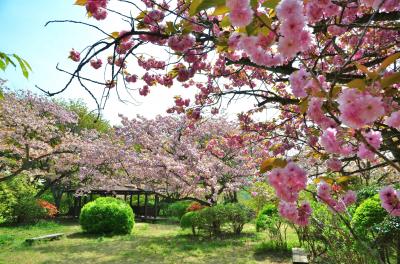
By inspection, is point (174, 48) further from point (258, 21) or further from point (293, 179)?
point (293, 179)

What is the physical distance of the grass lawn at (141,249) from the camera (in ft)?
30.1

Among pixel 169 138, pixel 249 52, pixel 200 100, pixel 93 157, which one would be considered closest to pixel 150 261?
pixel 200 100

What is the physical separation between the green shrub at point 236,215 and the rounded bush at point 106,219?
425cm

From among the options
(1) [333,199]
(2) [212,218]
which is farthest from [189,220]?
(1) [333,199]

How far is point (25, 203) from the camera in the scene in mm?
17000

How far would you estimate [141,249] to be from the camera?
10.6m

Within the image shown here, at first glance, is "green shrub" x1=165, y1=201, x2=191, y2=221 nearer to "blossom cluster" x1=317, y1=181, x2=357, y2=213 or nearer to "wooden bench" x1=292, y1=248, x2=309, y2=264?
"wooden bench" x1=292, y1=248, x2=309, y2=264

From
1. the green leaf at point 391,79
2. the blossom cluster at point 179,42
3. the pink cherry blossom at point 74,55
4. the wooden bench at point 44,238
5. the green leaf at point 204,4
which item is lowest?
the wooden bench at point 44,238

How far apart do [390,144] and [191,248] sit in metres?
9.20

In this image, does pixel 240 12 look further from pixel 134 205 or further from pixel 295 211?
pixel 134 205

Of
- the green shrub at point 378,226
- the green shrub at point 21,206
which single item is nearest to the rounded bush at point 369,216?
the green shrub at point 378,226

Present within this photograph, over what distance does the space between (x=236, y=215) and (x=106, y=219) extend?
5259 mm

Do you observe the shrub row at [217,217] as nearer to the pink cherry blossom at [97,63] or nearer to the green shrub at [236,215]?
→ the green shrub at [236,215]

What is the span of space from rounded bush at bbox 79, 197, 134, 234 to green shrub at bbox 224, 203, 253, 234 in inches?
168
